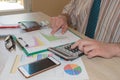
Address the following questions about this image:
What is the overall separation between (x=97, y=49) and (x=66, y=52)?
0.45 feet

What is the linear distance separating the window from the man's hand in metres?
1.81

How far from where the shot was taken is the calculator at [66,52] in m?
0.77

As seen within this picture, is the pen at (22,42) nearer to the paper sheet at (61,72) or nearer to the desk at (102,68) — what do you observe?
the paper sheet at (61,72)

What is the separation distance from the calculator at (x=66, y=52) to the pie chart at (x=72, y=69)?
0.04 m

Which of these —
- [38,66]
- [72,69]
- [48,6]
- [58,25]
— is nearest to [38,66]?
[38,66]

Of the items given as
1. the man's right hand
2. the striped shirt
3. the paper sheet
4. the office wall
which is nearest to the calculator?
the paper sheet

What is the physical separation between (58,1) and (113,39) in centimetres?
169

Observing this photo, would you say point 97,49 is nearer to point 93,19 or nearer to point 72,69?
point 72,69

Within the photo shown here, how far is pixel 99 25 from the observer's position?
1128mm

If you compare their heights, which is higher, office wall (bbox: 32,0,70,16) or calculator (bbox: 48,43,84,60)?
calculator (bbox: 48,43,84,60)

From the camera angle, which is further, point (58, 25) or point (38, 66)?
point (58, 25)

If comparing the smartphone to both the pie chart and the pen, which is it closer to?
the pie chart

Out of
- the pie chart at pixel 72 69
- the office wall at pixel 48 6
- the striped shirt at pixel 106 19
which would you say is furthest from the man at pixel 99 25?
the office wall at pixel 48 6

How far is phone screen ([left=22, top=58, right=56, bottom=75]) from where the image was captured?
2.20ft
